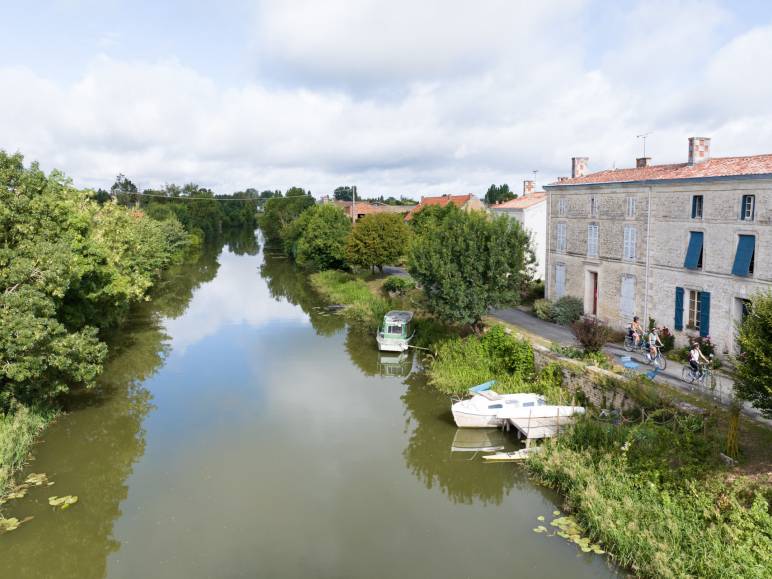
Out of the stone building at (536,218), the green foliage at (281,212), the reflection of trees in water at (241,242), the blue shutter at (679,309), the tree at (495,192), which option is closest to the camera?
the blue shutter at (679,309)

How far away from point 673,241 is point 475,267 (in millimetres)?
8078

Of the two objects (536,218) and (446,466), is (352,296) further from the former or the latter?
(446,466)

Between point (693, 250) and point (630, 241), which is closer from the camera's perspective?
point (693, 250)

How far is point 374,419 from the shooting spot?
21.4 metres

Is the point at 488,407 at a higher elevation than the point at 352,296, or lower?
lower

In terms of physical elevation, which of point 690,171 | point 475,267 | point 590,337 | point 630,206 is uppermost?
point 690,171

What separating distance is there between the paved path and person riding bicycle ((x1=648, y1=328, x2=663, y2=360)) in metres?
0.53

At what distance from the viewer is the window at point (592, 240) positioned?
28.1m

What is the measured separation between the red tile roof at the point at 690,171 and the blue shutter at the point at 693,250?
226 cm

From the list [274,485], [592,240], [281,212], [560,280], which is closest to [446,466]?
[274,485]

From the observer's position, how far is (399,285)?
42.2 meters

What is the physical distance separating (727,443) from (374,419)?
11469 millimetres

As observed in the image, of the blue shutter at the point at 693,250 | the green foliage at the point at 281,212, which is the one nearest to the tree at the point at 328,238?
the blue shutter at the point at 693,250

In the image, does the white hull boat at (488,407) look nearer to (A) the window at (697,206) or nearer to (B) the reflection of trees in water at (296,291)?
(A) the window at (697,206)
